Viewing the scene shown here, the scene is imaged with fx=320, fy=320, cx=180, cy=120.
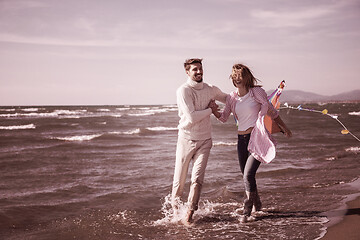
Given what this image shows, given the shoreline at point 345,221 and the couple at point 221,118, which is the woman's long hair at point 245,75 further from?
the shoreline at point 345,221

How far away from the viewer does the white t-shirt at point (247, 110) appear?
4.24m

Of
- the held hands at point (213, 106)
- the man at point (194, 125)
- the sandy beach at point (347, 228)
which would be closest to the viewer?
the sandy beach at point (347, 228)

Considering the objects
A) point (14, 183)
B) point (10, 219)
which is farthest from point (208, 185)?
point (14, 183)

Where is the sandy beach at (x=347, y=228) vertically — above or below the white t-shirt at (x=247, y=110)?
below

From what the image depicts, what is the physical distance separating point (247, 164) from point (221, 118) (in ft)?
2.48

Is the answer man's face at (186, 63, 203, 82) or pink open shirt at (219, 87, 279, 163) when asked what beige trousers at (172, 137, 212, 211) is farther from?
man's face at (186, 63, 203, 82)

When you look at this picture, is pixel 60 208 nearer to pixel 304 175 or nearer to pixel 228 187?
pixel 228 187

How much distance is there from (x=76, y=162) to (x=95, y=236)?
20.3 ft

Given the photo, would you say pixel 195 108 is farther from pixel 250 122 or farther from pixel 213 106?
pixel 250 122

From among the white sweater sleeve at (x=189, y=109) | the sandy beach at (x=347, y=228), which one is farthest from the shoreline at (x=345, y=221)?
the white sweater sleeve at (x=189, y=109)

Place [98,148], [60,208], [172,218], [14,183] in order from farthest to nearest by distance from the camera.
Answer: [98,148] → [14,183] → [60,208] → [172,218]

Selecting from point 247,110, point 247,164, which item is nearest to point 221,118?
point 247,110

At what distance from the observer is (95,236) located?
13.8 ft

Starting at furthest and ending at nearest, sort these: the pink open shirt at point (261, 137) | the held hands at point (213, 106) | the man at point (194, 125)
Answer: the held hands at point (213, 106) → the man at point (194, 125) → the pink open shirt at point (261, 137)
